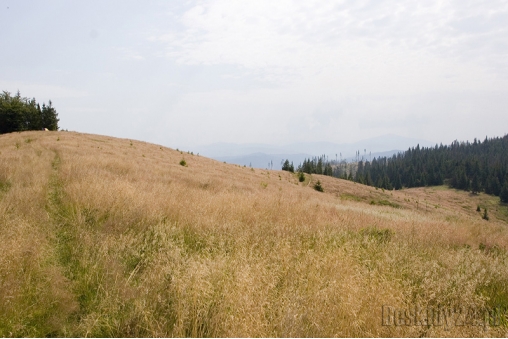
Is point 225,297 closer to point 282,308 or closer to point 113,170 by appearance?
point 282,308

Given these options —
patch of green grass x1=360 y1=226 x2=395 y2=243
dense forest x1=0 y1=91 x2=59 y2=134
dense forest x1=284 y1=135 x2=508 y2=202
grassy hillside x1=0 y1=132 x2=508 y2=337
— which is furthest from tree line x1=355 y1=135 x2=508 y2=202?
grassy hillside x1=0 y1=132 x2=508 y2=337

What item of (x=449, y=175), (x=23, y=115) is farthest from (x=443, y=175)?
(x=23, y=115)

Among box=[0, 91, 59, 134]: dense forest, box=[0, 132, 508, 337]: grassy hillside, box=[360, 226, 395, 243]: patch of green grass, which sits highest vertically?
box=[0, 91, 59, 134]: dense forest

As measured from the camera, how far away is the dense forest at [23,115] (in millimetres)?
54647

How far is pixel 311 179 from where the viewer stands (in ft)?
A: 161

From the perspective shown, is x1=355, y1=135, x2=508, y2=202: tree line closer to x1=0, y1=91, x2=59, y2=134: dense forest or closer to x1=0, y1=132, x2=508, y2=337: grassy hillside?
x1=0, y1=91, x2=59, y2=134: dense forest

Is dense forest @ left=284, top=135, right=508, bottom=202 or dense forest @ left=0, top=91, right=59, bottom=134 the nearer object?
dense forest @ left=0, top=91, right=59, bottom=134

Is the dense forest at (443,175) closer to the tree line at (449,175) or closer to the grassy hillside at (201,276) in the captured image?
the tree line at (449,175)

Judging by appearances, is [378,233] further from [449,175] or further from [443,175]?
[449,175]

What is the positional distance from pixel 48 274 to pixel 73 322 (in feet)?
3.19

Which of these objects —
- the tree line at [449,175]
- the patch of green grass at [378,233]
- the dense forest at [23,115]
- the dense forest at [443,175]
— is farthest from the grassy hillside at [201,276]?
the tree line at [449,175]

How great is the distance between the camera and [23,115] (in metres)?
56.5

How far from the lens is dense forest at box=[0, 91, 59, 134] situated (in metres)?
54.6

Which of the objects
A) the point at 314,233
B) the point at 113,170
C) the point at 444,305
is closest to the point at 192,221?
the point at 314,233
